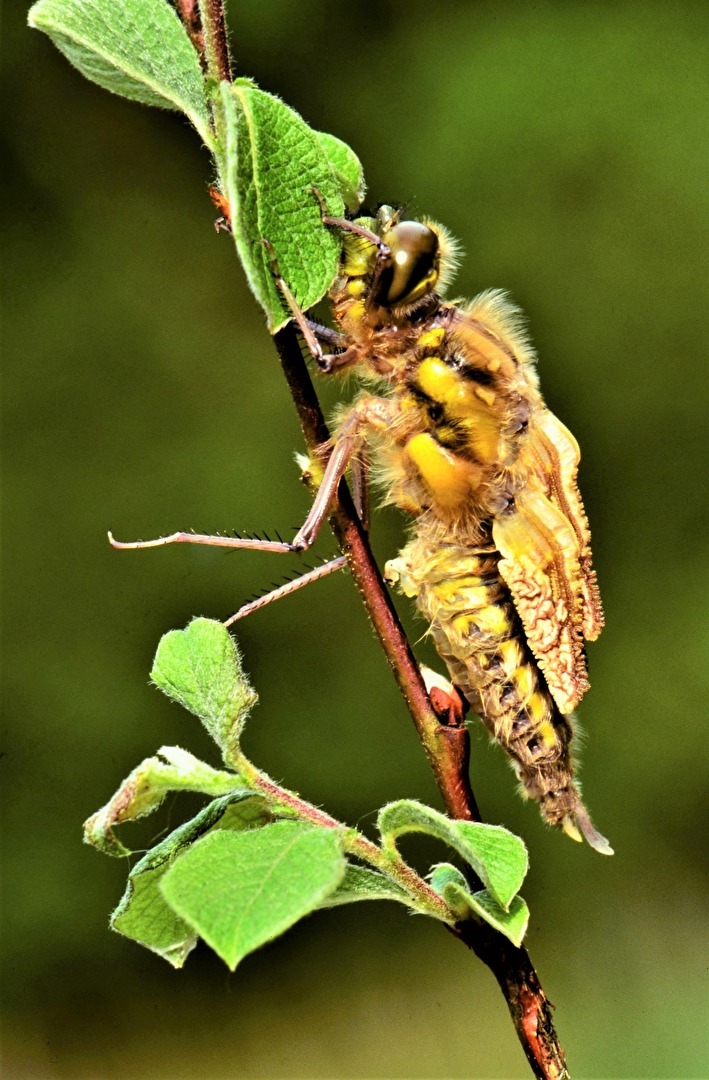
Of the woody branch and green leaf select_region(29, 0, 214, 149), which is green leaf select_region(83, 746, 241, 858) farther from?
green leaf select_region(29, 0, 214, 149)

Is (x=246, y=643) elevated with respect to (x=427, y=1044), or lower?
elevated

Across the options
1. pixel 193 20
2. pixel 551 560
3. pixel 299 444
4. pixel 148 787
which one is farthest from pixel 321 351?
pixel 299 444

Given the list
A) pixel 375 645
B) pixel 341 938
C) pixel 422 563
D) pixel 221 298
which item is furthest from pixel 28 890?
pixel 422 563

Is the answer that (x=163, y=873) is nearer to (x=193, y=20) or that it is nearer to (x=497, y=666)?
(x=497, y=666)

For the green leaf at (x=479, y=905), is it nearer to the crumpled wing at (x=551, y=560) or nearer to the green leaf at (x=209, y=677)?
the green leaf at (x=209, y=677)

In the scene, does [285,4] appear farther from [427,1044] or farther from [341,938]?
[427,1044]

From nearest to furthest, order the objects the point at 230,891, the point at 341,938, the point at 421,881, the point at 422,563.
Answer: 1. the point at 230,891
2. the point at 421,881
3. the point at 422,563
4. the point at 341,938

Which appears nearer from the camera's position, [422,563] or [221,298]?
[422,563]

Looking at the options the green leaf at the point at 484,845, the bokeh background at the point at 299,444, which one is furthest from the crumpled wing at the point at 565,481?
the bokeh background at the point at 299,444
